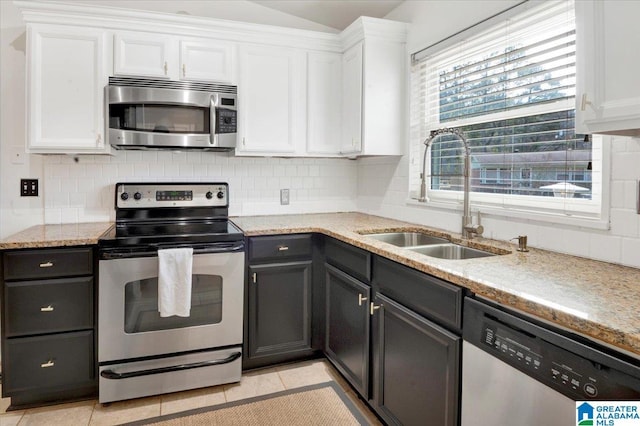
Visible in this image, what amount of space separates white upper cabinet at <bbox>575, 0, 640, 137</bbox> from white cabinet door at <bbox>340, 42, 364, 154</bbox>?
166 cm

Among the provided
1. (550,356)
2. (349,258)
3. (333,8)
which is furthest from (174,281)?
(333,8)

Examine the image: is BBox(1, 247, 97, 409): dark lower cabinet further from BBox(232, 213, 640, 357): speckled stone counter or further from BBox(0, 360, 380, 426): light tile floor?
BBox(232, 213, 640, 357): speckled stone counter

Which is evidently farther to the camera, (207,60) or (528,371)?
(207,60)

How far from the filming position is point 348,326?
2318 millimetres

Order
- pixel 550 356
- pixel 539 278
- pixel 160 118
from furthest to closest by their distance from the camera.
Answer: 1. pixel 160 118
2. pixel 539 278
3. pixel 550 356

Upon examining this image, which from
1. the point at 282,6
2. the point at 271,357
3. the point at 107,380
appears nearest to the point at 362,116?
the point at 282,6

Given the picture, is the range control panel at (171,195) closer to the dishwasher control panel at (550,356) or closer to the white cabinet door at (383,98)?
the white cabinet door at (383,98)

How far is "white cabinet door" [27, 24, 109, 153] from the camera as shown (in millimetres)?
2451

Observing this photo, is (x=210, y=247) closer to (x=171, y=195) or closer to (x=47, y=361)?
(x=171, y=195)

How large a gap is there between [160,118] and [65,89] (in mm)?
561

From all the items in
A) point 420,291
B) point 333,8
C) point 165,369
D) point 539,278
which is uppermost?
point 333,8

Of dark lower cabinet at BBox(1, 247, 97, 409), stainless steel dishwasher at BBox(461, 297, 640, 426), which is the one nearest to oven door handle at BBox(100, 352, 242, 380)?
dark lower cabinet at BBox(1, 247, 97, 409)

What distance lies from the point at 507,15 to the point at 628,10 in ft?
3.23

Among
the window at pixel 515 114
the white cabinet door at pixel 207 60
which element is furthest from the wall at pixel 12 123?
the window at pixel 515 114
